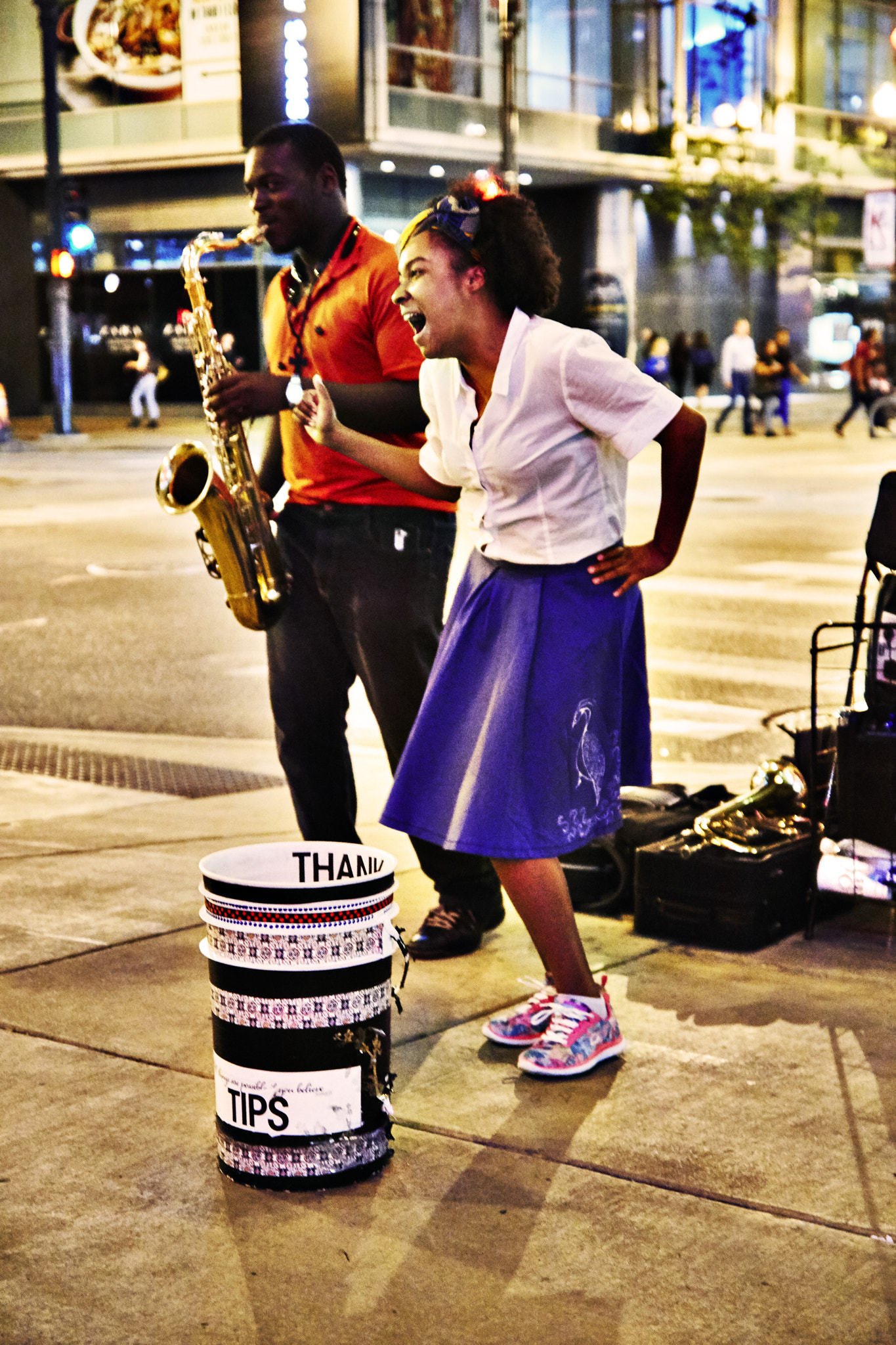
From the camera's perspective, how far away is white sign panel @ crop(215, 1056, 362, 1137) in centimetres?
327

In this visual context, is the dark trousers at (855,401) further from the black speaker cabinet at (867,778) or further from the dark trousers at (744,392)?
the black speaker cabinet at (867,778)

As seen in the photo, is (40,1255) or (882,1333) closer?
(882,1333)

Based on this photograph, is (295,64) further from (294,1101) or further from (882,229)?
(294,1101)

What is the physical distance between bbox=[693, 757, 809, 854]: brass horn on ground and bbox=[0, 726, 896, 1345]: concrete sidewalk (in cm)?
32

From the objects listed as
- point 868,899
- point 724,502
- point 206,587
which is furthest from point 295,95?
point 868,899

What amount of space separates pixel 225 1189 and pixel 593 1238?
0.74 metres

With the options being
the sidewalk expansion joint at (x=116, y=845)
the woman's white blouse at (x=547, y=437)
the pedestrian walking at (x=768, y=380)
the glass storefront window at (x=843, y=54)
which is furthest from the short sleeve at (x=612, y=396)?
the glass storefront window at (x=843, y=54)

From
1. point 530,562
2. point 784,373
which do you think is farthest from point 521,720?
point 784,373

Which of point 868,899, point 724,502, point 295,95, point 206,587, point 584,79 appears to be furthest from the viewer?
point 584,79

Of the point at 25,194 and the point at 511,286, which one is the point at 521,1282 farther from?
the point at 25,194

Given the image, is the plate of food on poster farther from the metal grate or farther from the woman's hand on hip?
the woman's hand on hip

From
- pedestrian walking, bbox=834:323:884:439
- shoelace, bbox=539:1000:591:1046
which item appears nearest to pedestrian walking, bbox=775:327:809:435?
pedestrian walking, bbox=834:323:884:439

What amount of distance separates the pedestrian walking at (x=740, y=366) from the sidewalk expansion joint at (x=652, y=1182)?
2987cm

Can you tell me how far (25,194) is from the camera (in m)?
42.8
